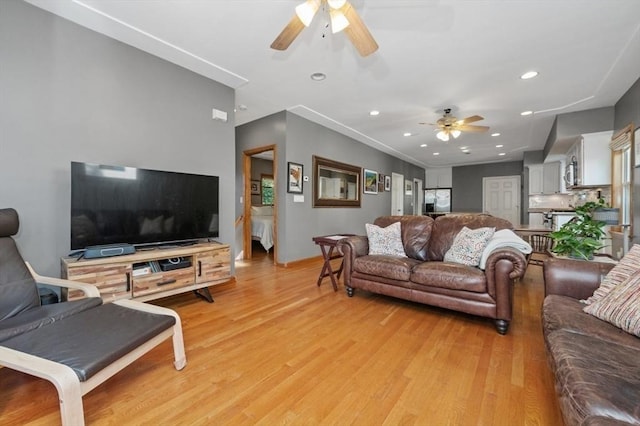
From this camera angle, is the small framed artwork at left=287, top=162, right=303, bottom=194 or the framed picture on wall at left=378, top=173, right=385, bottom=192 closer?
the small framed artwork at left=287, top=162, right=303, bottom=194

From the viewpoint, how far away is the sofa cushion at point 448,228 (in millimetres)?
3018

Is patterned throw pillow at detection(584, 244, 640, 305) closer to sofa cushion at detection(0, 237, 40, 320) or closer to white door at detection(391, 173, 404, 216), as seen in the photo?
sofa cushion at detection(0, 237, 40, 320)

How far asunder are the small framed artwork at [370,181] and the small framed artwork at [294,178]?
7.56ft

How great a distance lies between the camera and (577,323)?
1.45m

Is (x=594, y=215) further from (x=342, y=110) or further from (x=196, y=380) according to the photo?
(x=196, y=380)

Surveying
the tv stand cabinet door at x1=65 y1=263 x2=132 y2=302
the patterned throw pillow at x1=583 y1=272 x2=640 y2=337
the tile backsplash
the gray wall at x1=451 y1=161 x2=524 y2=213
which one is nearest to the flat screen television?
the tv stand cabinet door at x1=65 y1=263 x2=132 y2=302

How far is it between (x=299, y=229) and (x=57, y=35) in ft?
11.8

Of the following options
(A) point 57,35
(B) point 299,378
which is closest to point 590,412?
(B) point 299,378

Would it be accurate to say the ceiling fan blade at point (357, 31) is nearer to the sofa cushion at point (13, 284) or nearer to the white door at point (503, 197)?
the sofa cushion at point (13, 284)

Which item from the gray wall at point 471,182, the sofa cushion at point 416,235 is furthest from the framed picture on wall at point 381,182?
the gray wall at point 471,182

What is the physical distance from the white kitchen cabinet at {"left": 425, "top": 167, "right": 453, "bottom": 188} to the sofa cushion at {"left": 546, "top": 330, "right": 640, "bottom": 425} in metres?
9.75

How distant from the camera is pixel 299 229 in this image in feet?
15.7

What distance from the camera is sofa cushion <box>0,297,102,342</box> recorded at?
4.74ft

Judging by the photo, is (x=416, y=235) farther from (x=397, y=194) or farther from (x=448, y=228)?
(x=397, y=194)
